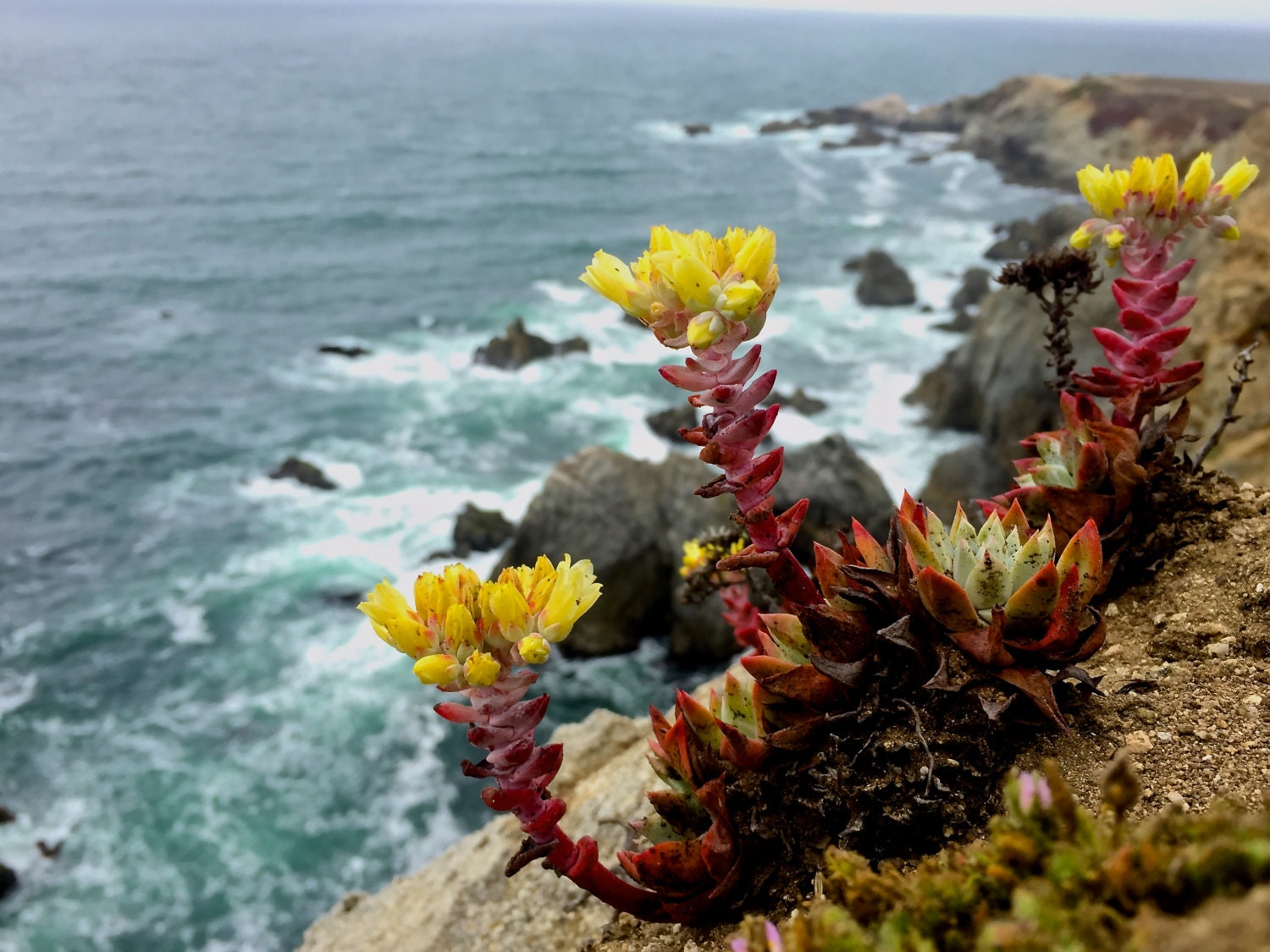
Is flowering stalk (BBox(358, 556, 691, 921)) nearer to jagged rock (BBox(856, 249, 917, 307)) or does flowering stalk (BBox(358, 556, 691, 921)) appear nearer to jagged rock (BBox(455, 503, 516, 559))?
jagged rock (BBox(455, 503, 516, 559))

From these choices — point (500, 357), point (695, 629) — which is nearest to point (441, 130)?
point (500, 357)

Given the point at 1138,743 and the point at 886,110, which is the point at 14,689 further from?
the point at 886,110

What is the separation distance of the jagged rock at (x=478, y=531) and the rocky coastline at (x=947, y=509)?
2354mm

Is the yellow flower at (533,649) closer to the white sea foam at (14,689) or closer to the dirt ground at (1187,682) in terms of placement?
the dirt ground at (1187,682)

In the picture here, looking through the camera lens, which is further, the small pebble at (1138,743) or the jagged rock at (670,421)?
the jagged rock at (670,421)

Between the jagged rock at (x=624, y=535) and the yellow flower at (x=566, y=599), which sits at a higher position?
the yellow flower at (x=566, y=599)

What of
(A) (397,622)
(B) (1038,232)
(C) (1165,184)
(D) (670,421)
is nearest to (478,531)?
(D) (670,421)

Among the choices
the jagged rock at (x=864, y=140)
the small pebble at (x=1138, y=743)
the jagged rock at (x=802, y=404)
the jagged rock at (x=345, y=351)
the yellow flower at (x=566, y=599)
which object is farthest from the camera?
the jagged rock at (x=864, y=140)

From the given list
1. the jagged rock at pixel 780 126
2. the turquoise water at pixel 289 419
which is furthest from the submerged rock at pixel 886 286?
the jagged rock at pixel 780 126

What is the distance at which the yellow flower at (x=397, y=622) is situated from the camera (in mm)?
2156

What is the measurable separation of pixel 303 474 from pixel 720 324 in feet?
68.5

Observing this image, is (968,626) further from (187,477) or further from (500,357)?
(500,357)

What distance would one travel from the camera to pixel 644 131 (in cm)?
7388

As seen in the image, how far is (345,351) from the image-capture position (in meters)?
29.3
